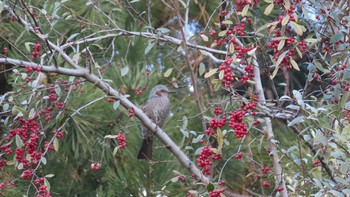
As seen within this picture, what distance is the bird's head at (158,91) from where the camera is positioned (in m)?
3.71

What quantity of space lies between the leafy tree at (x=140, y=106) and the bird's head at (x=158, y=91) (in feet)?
0.22

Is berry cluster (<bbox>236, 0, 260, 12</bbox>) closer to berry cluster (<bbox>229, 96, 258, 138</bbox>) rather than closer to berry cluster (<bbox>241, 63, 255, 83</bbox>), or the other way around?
berry cluster (<bbox>241, 63, 255, 83</bbox>)

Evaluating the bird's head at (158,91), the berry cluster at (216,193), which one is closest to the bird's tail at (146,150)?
the bird's head at (158,91)

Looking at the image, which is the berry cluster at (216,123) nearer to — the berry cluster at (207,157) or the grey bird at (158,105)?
the berry cluster at (207,157)

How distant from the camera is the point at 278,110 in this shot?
2.06 meters

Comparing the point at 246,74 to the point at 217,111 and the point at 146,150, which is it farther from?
the point at 146,150

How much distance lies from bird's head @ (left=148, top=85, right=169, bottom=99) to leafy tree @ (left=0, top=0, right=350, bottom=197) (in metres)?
0.07

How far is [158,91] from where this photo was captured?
12.3 feet

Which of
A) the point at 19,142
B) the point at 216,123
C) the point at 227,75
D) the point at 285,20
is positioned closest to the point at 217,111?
the point at 216,123

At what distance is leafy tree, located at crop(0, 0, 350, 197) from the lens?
7.55 feet

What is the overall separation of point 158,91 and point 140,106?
0.13m

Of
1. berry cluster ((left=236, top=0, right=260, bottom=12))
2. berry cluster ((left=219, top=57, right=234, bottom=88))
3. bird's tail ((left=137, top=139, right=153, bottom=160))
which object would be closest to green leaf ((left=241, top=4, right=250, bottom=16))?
berry cluster ((left=236, top=0, right=260, bottom=12))

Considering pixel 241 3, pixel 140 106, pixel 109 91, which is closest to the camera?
pixel 241 3

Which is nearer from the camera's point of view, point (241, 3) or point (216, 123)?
point (216, 123)
